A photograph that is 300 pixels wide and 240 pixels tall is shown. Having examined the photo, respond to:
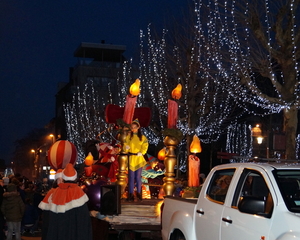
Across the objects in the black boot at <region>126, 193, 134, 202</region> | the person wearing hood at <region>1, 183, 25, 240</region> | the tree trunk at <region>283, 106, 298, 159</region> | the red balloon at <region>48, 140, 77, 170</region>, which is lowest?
the person wearing hood at <region>1, 183, 25, 240</region>

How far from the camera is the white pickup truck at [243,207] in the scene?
4905 millimetres

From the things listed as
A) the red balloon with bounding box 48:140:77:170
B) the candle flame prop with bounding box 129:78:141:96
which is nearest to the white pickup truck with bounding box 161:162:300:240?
the candle flame prop with bounding box 129:78:141:96

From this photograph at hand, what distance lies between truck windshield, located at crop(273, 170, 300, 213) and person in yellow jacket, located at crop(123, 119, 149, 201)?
245 inches

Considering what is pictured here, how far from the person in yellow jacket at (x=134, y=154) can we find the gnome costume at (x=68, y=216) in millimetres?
4410

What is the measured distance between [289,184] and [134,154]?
640cm

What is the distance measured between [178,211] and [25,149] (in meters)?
79.9

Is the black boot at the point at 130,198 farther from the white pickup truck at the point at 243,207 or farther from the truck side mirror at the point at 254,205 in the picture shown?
the truck side mirror at the point at 254,205

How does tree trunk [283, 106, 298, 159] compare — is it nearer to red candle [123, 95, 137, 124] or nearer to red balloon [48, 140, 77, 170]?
red candle [123, 95, 137, 124]

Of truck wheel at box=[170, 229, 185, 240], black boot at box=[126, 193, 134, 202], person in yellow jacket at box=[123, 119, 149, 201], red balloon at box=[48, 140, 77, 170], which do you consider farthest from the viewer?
red balloon at box=[48, 140, 77, 170]

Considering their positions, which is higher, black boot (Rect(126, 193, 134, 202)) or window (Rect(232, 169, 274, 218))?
window (Rect(232, 169, 274, 218))

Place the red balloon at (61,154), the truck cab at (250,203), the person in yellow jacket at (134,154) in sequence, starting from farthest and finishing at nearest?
the red balloon at (61,154) → the person in yellow jacket at (134,154) → the truck cab at (250,203)

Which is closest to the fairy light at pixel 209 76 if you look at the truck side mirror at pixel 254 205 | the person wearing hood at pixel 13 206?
the person wearing hood at pixel 13 206

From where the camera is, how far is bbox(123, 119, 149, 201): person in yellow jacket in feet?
37.9

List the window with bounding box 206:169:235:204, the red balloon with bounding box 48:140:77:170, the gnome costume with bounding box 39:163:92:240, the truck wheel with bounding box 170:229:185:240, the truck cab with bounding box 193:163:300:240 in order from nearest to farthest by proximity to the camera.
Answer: the truck cab with bounding box 193:163:300:240 < the window with bounding box 206:169:235:204 < the gnome costume with bounding box 39:163:92:240 < the truck wheel with bounding box 170:229:185:240 < the red balloon with bounding box 48:140:77:170
